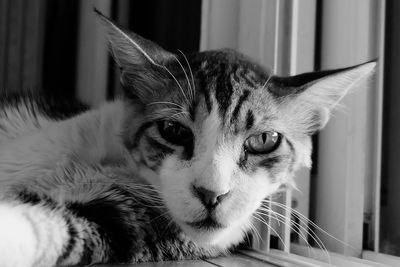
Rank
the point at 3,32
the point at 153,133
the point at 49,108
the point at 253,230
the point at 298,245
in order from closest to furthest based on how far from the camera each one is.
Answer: the point at 153,133, the point at 253,230, the point at 298,245, the point at 49,108, the point at 3,32

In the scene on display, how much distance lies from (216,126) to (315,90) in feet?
0.86

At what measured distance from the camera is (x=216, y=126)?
1.04 m

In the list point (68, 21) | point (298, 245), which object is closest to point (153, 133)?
point (298, 245)

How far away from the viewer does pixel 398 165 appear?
1.33 meters

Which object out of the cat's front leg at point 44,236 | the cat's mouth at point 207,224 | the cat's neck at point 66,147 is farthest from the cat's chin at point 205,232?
the cat's neck at point 66,147

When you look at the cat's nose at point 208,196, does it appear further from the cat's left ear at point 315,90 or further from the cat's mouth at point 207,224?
the cat's left ear at point 315,90

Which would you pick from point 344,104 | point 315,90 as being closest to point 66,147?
point 315,90

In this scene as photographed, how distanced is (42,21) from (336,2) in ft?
5.34

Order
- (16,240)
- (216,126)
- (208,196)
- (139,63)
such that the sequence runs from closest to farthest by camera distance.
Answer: (16,240), (208,196), (216,126), (139,63)

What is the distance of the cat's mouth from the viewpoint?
96cm

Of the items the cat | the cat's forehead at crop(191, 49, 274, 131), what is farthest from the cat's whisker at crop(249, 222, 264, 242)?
the cat's forehead at crop(191, 49, 274, 131)

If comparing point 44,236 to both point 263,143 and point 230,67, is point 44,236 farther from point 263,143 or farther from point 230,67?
point 230,67

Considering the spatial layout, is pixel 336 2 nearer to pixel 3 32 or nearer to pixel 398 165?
pixel 398 165

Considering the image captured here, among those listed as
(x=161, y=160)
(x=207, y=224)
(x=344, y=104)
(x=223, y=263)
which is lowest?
(x=223, y=263)
